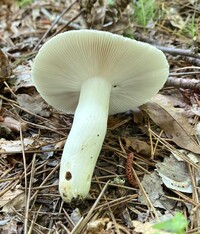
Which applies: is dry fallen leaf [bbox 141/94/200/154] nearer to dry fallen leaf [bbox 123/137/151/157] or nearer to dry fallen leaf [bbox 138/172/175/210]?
dry fallen leaf [bbox 123/137/151/157]

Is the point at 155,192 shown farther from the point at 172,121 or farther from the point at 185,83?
the point at 185,83

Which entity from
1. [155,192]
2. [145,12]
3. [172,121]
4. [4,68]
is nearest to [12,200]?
[155,192]

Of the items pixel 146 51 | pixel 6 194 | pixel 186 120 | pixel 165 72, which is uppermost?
pixel 146 51

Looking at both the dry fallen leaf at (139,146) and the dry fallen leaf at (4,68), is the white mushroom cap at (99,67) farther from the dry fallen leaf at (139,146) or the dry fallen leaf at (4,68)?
the dry fallen leaf at (4,68)

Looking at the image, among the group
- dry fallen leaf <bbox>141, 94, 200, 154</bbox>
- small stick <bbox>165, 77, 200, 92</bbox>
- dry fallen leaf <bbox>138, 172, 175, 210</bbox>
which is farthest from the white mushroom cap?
dry fallen leaf <bbox>138, 172, 175, 210</bbox>

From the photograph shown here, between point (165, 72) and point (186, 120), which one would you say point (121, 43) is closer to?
point (165, 72)

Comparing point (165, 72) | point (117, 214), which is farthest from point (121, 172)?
point (165, 72)
